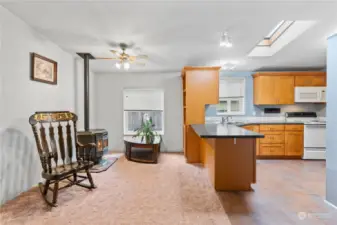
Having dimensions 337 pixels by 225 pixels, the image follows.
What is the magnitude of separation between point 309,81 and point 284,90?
0.62 m

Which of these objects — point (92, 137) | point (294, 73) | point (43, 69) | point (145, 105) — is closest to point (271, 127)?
point (294, 73)

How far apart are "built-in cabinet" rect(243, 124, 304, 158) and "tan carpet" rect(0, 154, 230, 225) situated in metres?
2.20

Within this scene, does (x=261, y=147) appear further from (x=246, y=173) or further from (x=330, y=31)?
(x=330, y=31)

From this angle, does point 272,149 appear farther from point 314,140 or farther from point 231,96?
point 231,96

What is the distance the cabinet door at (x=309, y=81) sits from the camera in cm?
519

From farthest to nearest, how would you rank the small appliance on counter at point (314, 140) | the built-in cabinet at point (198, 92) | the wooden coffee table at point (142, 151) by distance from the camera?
1. the small appliance on counter at point (314, 140)
2. the built-in cabinet at point (198, 92)
3. the wooden coffee table at point (142, 151)

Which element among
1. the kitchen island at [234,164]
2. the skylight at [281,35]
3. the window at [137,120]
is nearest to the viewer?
the skylight at [281,35]

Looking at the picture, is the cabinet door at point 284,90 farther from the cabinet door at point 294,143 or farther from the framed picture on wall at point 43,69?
the framed picture on wall at point 43,69

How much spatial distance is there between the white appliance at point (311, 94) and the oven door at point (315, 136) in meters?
0.70

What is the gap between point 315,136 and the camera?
192 inches

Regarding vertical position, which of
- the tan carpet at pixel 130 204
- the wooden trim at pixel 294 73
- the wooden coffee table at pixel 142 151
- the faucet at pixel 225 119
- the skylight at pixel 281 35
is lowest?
the tan carpet at pixel 130 204

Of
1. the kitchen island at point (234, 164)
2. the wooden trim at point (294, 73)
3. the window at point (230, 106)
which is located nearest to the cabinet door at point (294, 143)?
the window at point (230, 106)

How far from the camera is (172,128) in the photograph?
580 centimetres

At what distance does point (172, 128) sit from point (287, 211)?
3.64 metres
